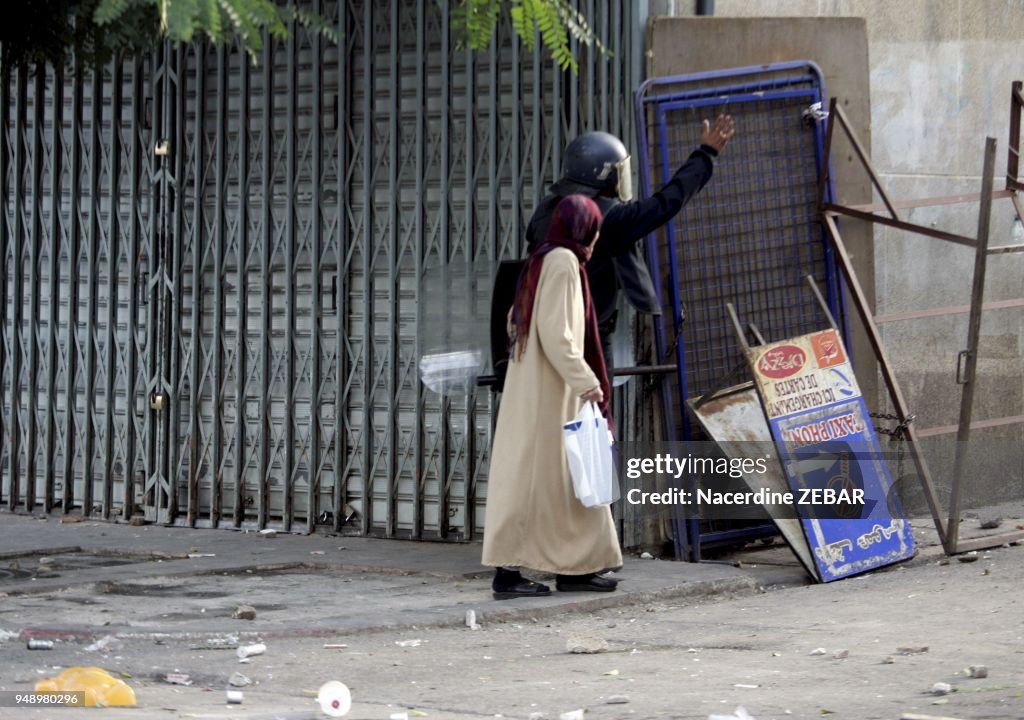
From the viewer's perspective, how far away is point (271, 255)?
33.2 ft

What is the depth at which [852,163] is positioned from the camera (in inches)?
362

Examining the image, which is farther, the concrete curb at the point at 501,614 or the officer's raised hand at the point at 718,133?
the officer's raised hand at the point at 718,133

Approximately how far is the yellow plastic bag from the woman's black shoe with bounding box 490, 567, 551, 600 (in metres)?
2.40

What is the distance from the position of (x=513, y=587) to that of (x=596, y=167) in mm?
1947

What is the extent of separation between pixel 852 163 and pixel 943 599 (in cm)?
266

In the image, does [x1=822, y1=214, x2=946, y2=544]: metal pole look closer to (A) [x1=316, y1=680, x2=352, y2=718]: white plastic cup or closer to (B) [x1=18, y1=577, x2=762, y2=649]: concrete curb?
(B) [x1=18, y1=577, x2=762, y2=649]: concrete curb

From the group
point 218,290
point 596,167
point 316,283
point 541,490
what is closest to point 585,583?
point 541,490

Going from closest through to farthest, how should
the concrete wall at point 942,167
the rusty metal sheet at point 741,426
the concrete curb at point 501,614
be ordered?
the concrete curb at point 501,614, the rusty metal sheet at point 741,426, the concrete wall at point 942,167

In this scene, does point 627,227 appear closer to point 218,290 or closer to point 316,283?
point 316,283

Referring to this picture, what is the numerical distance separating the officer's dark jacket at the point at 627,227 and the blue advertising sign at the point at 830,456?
686 millimetres

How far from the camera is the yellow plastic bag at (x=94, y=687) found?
18.1 ft

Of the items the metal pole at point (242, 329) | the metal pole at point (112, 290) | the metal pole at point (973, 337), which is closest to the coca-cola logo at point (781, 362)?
the metal pole at point (973, 337)

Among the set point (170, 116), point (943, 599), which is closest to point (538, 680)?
point (943, 599)

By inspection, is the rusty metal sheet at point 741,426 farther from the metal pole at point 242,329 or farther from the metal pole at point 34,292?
the metal pole at point 34,292
